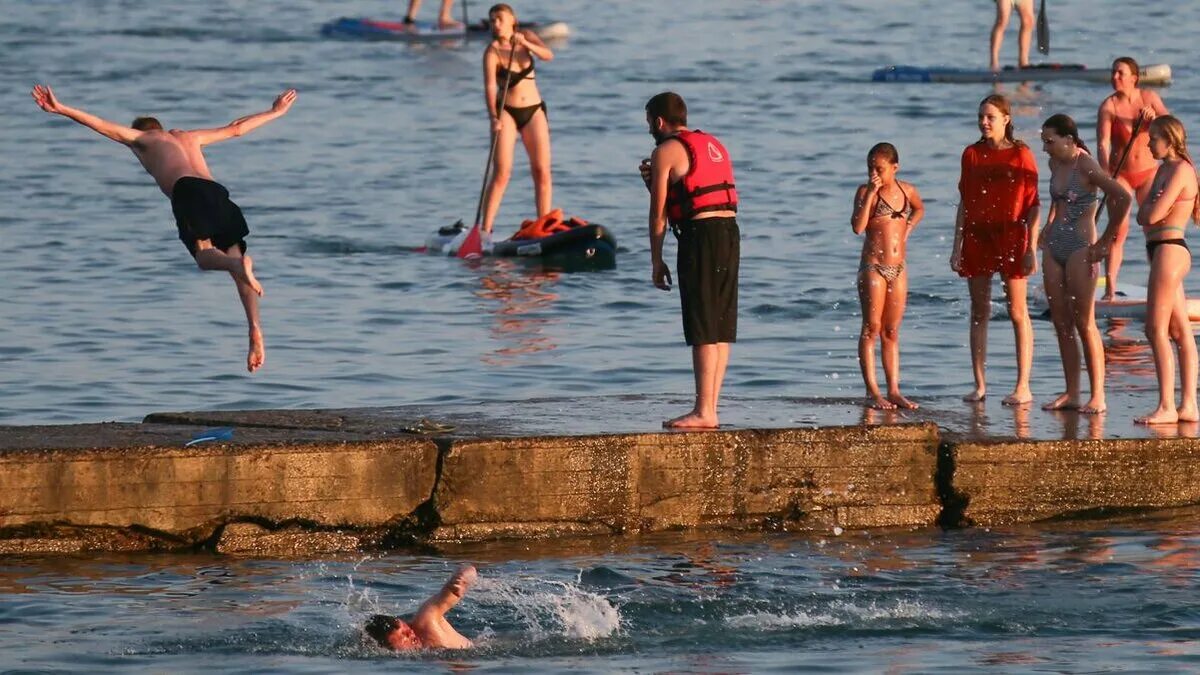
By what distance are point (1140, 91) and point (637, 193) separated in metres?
11.3

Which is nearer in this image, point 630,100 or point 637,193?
point 637,193

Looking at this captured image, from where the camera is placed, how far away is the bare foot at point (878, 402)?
37.2ft

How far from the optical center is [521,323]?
17.5 metres

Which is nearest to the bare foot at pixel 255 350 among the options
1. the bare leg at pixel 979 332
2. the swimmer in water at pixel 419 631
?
the swimmer in water at pixel 419 631

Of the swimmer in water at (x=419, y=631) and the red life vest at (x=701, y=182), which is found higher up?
the red life vest at (x=701, y=182)

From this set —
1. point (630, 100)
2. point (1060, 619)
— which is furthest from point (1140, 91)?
point (630, 100)

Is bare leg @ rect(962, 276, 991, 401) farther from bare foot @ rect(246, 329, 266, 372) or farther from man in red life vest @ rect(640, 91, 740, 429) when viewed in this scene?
bare foot @ rect(246, 329, 266, 372)

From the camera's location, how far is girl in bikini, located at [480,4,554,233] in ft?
61.3

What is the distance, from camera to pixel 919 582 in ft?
32.2

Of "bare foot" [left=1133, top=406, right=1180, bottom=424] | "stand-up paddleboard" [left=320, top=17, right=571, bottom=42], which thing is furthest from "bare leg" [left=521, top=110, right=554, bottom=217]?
"stand-up paddleboard" [left=320, top=17, right=571, bottom=42]

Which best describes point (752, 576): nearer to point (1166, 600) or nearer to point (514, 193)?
point (1166, 600)

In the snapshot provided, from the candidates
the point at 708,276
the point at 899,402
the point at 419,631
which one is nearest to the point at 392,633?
the point at 419,631

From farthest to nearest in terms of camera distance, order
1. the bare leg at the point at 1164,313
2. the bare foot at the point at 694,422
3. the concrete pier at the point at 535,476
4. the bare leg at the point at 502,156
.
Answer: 1. the bare leg at the point at 502,156
2. the bare leg at the point at 1164,313
3. the bare foot at the point at 694,422
4. the concrete pier at the point at 535,476

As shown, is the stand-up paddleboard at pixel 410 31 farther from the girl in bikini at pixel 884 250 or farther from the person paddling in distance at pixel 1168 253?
the person paddling in distance at pixel 1168 253
